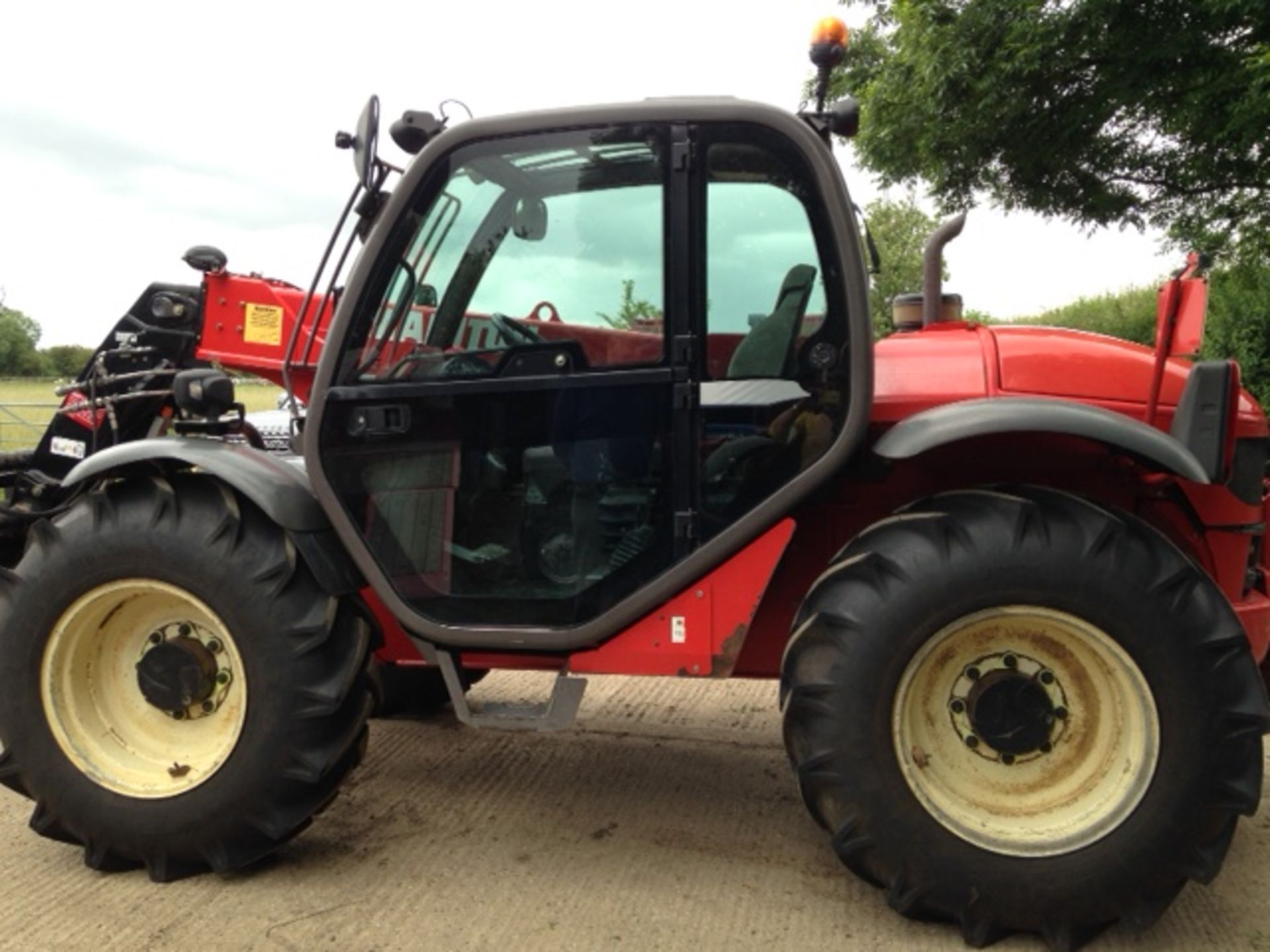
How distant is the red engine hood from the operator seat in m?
0.30

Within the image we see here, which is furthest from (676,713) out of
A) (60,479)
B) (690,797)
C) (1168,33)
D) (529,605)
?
(1168,33)

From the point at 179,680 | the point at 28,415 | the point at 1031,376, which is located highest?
the point at 1031,376

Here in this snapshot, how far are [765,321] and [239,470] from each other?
1511 mm

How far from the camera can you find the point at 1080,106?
7645mm

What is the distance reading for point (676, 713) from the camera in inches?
165

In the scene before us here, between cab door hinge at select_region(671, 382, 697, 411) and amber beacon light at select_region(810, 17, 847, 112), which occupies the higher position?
amber beacon light at select_region(810, 17, 847, 112)

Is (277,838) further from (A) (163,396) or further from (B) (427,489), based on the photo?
(A) (163,396)

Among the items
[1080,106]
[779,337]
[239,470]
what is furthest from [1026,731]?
[1080,106]

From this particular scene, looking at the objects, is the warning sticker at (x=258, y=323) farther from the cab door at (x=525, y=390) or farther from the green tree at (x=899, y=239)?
the green tree at (x=899, y=239)

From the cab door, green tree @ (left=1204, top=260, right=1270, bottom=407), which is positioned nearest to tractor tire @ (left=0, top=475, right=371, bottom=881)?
the cab door

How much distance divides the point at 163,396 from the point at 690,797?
8.28ft

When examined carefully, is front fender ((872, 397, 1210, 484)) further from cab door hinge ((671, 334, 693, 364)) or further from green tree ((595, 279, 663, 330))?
green tree ((595, 279, 663, 330))

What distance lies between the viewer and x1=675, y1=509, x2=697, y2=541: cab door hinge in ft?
8.89

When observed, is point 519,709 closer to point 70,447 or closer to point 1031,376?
point 1031,376
